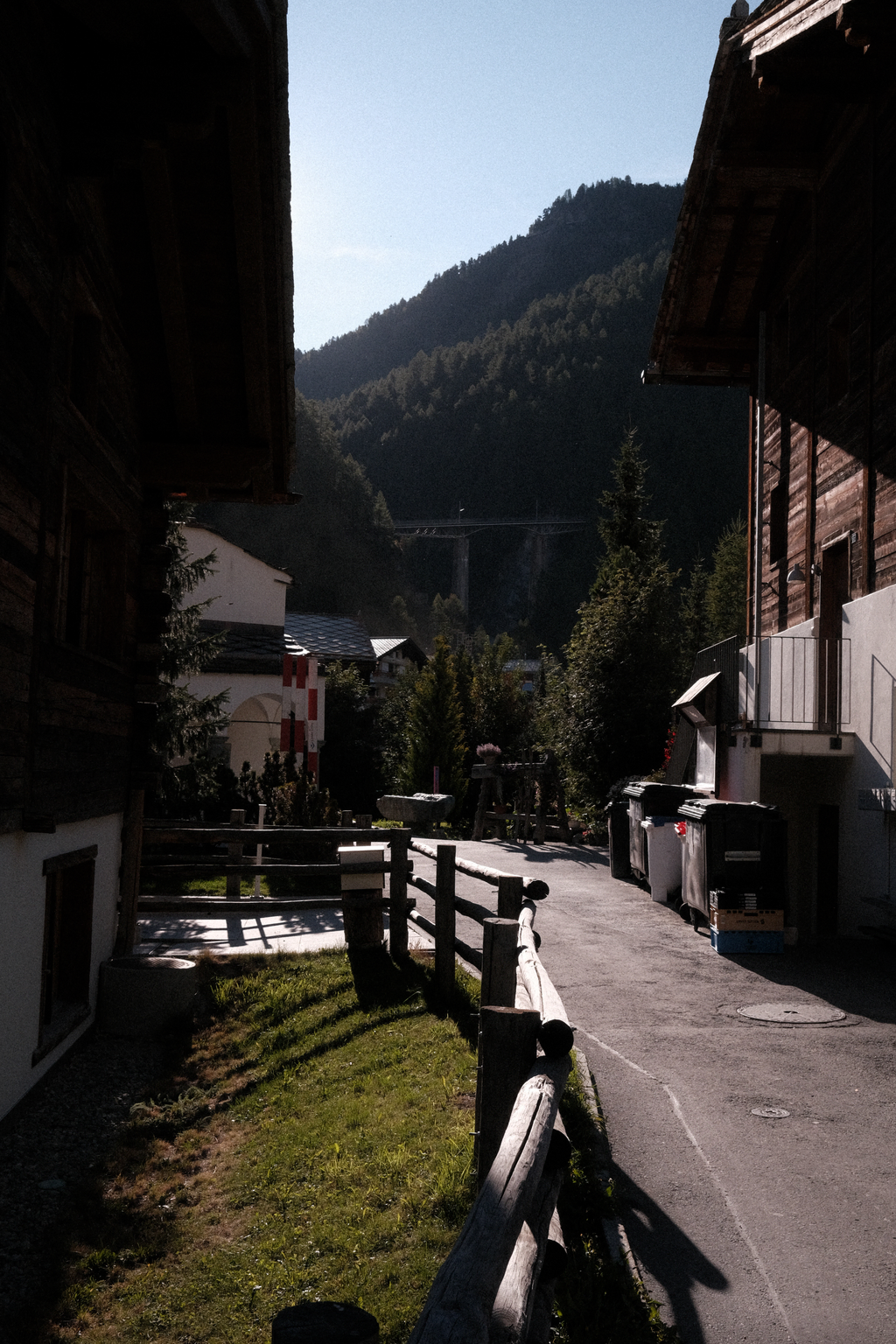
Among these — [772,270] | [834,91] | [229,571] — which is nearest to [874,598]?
[834,91]

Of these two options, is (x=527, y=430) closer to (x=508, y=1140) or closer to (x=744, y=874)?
(x=744, y=874)

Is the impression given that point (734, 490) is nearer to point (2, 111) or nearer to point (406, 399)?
point (406, 399)

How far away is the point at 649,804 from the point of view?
56.0 ft

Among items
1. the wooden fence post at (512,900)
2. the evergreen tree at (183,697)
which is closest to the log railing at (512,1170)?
the wooden fence post at (512,900)

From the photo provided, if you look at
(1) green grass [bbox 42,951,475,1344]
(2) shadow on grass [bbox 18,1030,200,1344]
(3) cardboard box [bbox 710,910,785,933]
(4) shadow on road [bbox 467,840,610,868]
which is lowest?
(2) shadow on grass [bbox 18,1030,200,1344]

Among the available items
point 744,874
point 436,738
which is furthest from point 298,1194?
point 436,738

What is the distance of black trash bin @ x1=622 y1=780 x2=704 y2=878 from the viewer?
1708cm

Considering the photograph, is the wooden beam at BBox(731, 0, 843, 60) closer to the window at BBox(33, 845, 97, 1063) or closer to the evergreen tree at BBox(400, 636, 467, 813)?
the window at BBox(33, 845, 97, 1063)

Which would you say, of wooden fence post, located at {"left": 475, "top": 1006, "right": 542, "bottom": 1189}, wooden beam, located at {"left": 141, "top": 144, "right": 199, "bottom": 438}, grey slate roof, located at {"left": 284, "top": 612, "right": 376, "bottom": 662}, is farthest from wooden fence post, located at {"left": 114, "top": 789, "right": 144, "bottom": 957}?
grey slate roof, located at {"left": 284, "top": 612, "right": 376, "bottom": 662}

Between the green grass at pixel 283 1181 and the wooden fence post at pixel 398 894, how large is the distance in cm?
145

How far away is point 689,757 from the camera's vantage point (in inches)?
838

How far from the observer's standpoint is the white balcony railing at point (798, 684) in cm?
1413

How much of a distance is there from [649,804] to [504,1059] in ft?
42.1

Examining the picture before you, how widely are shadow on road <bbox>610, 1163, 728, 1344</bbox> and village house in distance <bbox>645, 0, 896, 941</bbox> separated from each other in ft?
26.0
